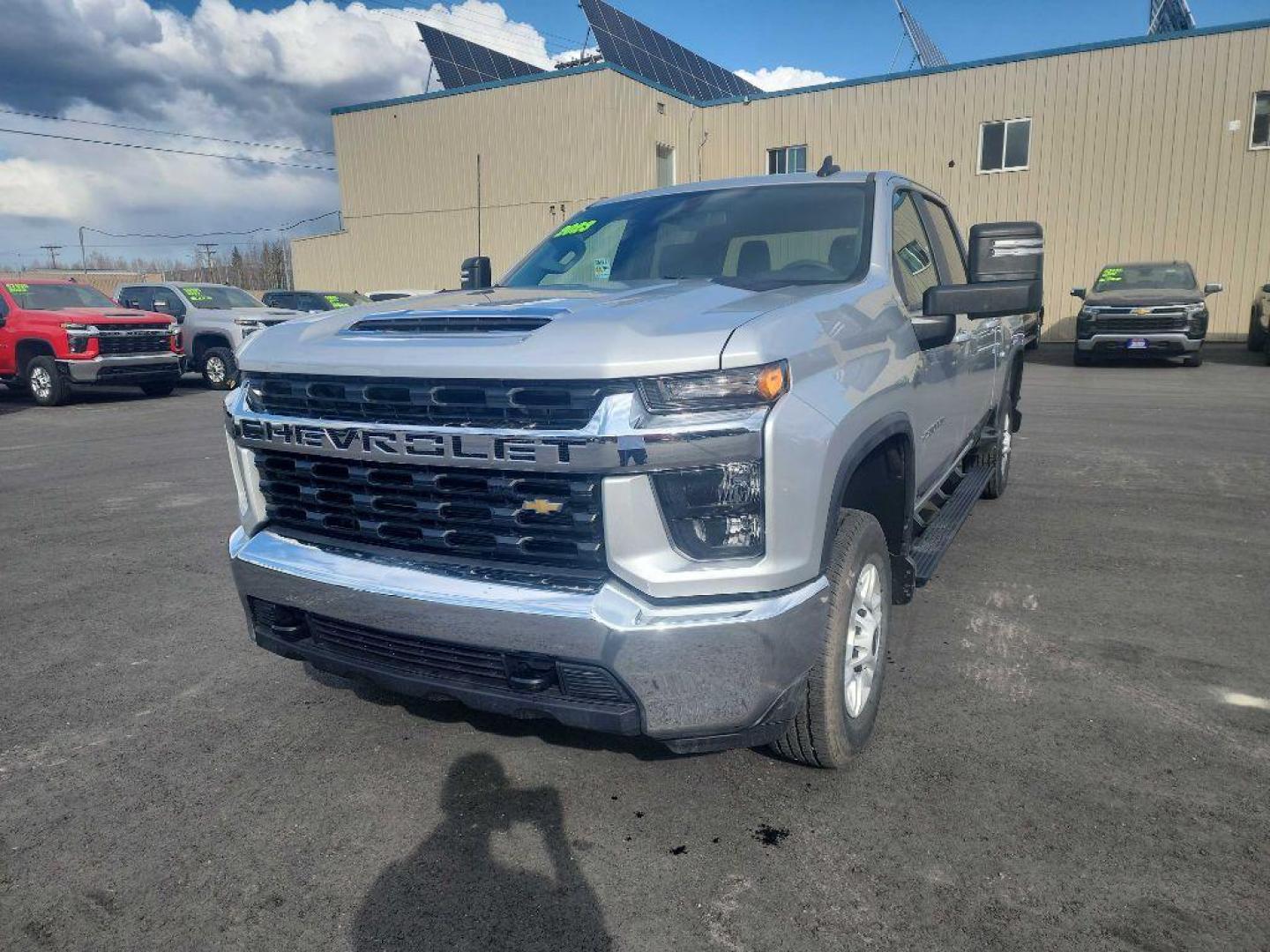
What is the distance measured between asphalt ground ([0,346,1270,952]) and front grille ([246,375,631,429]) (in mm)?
1169

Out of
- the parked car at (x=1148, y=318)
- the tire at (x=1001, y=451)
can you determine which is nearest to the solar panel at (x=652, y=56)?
the parked car at (x=1148, y=318)

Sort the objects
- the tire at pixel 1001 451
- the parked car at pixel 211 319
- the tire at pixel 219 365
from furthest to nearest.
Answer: the tire at pixel 219 365 → the parked car at pixel 211 319 → the tire at pixel 1001 451

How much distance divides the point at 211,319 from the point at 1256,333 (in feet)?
65.6

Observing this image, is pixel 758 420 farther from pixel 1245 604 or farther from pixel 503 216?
pixel 503 216

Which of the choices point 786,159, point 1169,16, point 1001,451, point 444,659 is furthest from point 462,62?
point 444,659

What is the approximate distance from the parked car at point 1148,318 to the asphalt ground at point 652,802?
40.2ft

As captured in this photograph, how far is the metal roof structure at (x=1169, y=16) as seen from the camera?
2269cm

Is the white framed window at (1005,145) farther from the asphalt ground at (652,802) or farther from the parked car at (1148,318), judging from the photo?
the asphalt ground at (652,802)

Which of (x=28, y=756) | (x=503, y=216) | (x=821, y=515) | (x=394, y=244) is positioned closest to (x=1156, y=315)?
(x=821, y=515)

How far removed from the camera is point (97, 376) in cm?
1323

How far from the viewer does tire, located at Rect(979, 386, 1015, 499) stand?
224 inches

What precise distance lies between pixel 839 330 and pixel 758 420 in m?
0.63

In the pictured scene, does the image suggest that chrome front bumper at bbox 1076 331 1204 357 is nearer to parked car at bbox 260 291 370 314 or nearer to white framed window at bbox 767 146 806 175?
white framed window at bbox 767 146 806 175

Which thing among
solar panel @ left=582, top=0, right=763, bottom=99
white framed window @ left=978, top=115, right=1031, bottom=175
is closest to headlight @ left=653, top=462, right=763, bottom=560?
white framed window @ left=978, top=115, right=1031, bottom=175
